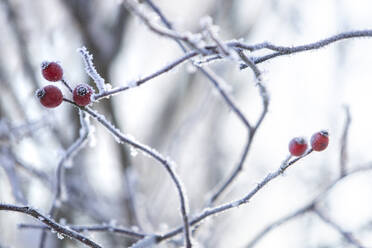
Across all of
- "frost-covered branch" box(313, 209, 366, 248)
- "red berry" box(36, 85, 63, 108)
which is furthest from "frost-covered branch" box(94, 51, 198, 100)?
"frost-covered branch" box(313, 209, 366, 248)

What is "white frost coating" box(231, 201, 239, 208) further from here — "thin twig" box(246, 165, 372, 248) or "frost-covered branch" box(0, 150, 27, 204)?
"frost-covered branch" box(0, 150, 27, 204)

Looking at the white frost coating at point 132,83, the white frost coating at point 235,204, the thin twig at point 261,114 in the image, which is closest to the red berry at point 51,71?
the white frost coating at point 132,83

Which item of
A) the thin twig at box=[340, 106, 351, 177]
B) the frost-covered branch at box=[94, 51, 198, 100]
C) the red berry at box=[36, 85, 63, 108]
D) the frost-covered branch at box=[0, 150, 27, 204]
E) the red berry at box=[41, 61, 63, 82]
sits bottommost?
the frost-covered branch at box=[94, 51, 198, 100]

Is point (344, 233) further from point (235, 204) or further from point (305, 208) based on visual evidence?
point (235, 204)

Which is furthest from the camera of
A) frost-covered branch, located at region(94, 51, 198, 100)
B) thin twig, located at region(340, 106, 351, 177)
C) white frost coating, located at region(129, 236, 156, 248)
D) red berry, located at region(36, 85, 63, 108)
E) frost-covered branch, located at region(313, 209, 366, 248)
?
frost-covered branch, located at region(313, 209, 366, 248)

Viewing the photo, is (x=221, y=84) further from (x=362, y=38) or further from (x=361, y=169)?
(x=361, y=169)

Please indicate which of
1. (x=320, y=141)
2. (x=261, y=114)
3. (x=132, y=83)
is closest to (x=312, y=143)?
(x=320, y=141)
